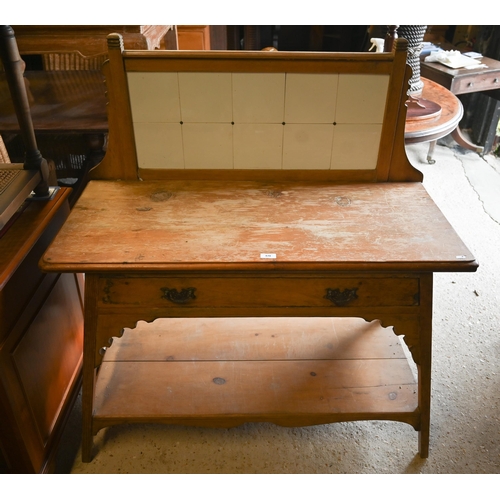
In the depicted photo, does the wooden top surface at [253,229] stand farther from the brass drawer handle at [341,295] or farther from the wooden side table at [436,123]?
the wooden side table at [436,123]

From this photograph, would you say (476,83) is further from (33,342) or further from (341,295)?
(33,342)

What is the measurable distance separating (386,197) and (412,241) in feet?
0.82

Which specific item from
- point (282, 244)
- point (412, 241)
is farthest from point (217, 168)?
point (412, 241)

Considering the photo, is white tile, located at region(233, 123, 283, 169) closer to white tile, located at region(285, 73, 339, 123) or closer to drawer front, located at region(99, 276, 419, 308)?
white tile, located at region(285, 73, 339, 123)

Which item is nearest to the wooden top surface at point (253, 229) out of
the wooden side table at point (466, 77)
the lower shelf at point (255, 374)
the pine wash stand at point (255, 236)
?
the pine wash stand at point (255, 236)

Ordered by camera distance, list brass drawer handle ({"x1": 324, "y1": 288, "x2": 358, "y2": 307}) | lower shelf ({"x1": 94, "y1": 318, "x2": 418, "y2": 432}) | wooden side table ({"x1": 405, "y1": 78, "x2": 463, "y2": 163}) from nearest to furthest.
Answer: brass drawer handle ({"x1": 324, "y1": 288, "x2": 358, "y2": 307}), lower shelf ({"x1": 94, "y1": 318, "x2": 418, "y2": 432}), wooden side table ({"x1": 405, "y1": 78, "x2": 463, "y2": 163})

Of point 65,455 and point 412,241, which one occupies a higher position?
point 412,241


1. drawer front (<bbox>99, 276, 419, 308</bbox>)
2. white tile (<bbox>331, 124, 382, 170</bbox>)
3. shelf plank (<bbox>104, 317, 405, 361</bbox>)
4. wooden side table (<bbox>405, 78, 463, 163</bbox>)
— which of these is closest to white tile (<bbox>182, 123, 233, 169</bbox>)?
white tile (<bbox>331, 124, 382, 170</bbox>)

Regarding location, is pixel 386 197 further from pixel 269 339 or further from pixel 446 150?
pixel 446 150

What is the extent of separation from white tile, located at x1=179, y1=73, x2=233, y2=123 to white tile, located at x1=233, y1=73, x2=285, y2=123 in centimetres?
3

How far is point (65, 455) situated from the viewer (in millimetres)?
1565

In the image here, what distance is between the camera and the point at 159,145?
146 cm

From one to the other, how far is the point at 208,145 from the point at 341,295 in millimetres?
641

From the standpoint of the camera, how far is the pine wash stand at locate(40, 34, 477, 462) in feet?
3.92
